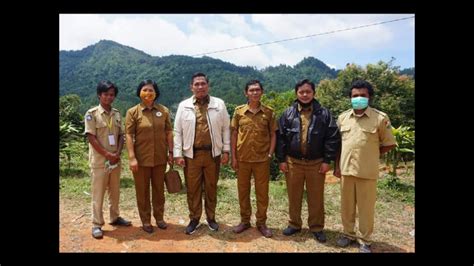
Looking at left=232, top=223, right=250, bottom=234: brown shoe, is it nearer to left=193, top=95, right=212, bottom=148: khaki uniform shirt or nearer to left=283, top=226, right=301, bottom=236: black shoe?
left=283, top=226, right=301, bottom=236: black shoe

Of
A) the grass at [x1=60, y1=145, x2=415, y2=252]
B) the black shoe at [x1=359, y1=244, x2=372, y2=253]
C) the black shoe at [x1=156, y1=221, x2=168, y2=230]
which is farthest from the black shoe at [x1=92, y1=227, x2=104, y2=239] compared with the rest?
the black shoe at [x1=359, y1=244, x2=372, y2=253]

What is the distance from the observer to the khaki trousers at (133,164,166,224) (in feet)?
14.1

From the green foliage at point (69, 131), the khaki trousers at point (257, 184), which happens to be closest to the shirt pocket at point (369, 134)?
the khaki trousers at point (257, 184)

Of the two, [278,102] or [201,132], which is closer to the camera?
[201,132]

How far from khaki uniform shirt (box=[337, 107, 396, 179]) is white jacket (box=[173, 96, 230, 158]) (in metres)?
1.57

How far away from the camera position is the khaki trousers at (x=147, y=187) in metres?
4.30

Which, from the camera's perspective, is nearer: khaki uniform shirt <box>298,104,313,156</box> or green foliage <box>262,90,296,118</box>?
khaki uniform shirt <box>298,104,313,156</box>

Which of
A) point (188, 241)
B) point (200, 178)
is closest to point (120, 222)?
point (188, 241)

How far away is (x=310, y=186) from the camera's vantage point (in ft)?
13.8

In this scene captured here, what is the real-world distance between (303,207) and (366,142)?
2.21m

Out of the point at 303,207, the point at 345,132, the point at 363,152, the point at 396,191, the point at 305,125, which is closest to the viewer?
the point at 363,152

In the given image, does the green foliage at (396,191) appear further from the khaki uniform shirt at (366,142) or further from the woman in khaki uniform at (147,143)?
the woman in khaki uniform at (147,143)

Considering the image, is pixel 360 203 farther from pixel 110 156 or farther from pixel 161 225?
pixel 110 156
